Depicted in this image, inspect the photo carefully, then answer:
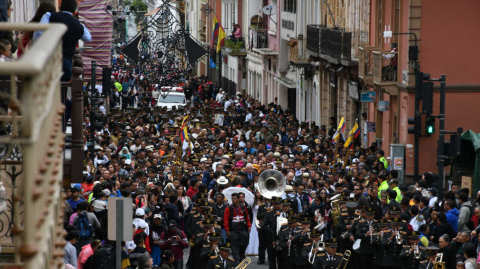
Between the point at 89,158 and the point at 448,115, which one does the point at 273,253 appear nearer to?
the point at 89,158

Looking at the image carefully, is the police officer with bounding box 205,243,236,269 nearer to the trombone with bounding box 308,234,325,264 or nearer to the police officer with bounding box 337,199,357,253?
the trombone with bounding box 308,234,325,264

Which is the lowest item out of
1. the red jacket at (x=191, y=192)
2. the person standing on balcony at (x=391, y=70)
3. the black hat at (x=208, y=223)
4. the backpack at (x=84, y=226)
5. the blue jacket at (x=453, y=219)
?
the red jacket at (x=191, y=192)

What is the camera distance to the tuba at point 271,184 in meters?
18.2

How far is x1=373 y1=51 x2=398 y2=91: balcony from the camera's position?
2566cm

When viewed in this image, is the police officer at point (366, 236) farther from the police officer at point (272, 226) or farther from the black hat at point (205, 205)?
the black hat at point (205, 205)

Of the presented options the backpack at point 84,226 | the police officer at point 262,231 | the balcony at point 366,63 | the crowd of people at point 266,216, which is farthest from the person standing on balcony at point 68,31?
the balcony at point 366,63

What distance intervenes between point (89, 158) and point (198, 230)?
21.8 ft

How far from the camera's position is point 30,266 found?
3.72 metres

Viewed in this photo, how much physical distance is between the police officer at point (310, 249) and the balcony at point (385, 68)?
1083cm

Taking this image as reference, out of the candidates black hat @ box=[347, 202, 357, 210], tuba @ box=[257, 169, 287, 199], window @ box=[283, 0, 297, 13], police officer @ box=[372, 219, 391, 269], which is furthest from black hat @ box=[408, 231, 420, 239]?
window @ box=[283, 0, 297, 13]

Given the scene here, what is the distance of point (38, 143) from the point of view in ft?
13.0

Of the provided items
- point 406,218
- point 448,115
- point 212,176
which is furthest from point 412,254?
point 448,115

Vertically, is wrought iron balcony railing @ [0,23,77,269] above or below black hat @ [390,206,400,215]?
above

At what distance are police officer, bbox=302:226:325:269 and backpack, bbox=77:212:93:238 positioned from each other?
375 cm
